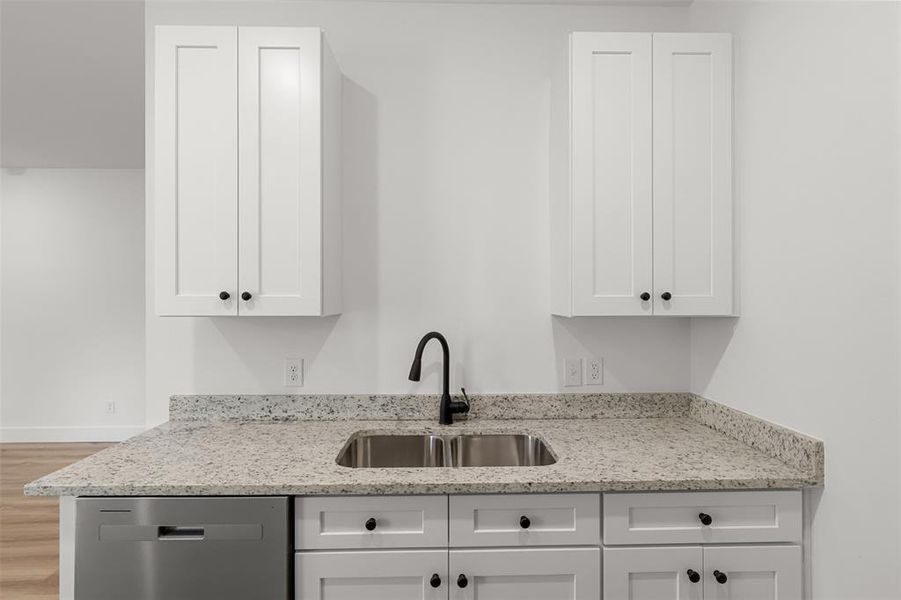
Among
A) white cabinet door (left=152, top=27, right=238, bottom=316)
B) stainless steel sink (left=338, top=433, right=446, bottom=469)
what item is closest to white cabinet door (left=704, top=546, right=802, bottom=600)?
stainless steel sink (left=338, top=433, right=446, bottom=469)

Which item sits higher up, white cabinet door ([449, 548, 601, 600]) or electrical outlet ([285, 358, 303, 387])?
electrical outlet ([285, 358, 303, 387])

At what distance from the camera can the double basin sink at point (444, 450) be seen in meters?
1.96

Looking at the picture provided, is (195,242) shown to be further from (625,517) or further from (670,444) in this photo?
(670,444)

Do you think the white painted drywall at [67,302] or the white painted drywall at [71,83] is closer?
the white painted drywall at [71,83]

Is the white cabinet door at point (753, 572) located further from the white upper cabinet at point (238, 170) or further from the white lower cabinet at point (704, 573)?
the white upper cabinet at point (238, 170)

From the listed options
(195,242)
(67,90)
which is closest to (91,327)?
(67,90)

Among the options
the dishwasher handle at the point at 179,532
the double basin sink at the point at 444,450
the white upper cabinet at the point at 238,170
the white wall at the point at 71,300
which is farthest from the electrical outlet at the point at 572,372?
the white wall at the point at 71,300

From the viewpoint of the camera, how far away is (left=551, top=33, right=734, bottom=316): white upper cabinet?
1837mm

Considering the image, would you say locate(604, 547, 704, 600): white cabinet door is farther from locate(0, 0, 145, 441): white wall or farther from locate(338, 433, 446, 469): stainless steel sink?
locate(0, 0, 145, 441): white wall

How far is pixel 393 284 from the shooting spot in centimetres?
215

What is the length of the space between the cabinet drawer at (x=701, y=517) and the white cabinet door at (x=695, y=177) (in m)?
0.62

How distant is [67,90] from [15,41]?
702mm

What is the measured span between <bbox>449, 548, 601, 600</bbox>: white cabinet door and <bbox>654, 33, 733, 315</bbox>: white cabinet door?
85cm

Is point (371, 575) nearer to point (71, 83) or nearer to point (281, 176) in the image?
point (281, 176)
